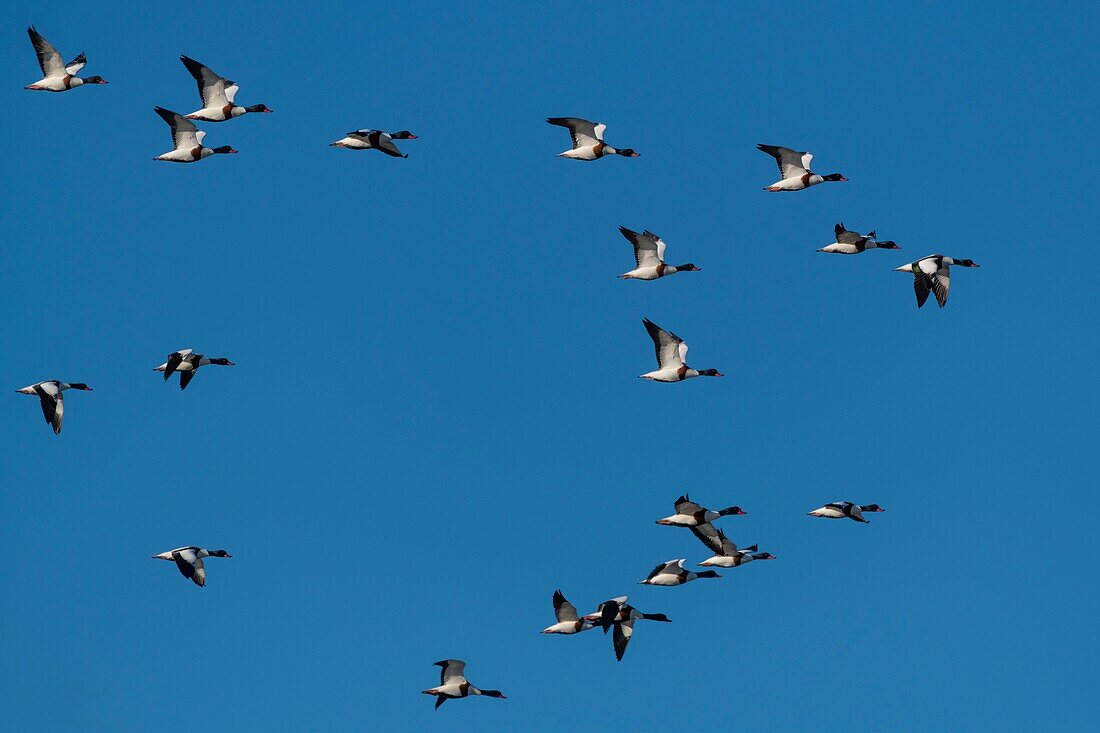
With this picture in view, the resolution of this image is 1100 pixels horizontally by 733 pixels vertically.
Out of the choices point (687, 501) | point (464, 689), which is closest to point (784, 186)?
point (687, 501)

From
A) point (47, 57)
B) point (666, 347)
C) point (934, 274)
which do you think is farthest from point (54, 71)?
point (934, 274)

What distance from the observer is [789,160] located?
46938 mm

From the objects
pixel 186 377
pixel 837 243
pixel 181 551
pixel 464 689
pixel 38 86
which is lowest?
pixel 464 689

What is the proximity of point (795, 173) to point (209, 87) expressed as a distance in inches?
641

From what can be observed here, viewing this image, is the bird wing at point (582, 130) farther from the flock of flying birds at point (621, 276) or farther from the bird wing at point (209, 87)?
the bird wing at point (209, 87)

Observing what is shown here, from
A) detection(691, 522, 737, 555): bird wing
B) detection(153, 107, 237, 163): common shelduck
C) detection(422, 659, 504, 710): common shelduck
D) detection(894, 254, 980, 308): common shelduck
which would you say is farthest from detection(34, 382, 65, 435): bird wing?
detection(894, 254, 980, 308): common shelduck

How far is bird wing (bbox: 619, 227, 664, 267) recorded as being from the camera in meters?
46.8

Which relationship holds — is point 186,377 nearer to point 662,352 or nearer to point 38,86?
point 38,86

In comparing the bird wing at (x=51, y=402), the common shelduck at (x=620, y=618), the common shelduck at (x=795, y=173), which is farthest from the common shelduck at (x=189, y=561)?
the common shelduck at (x=795, y=173)

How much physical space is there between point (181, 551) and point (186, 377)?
5.37 m

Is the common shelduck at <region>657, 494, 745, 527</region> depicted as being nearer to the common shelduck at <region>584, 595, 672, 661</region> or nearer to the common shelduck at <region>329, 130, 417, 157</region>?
the common shelduck at <region>584, 595, 672, 661</region>

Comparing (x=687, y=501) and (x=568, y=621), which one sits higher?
(x=687, y=501)

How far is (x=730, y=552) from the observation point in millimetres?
47875

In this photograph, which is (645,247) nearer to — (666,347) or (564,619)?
(666,347)
